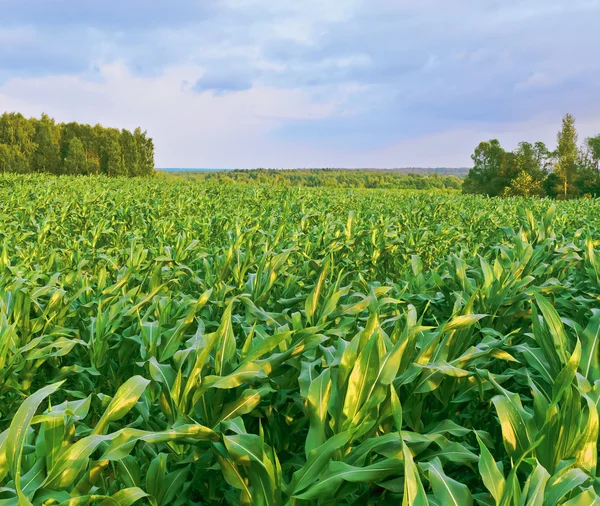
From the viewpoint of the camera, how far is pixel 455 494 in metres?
1.06

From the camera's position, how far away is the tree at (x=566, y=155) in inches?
2427

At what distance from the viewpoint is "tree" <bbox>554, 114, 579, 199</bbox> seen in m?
61.6

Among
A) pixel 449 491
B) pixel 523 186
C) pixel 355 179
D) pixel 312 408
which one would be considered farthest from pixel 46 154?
pixel 355 179

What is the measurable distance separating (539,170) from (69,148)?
223ft

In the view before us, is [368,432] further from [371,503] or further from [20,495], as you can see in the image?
[20,495]

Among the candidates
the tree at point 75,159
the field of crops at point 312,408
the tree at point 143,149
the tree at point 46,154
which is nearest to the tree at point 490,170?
the tree at point 143,149

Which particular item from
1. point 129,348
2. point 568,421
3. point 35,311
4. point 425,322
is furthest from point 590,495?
point 35,311

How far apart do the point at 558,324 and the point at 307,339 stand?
43.1 inches

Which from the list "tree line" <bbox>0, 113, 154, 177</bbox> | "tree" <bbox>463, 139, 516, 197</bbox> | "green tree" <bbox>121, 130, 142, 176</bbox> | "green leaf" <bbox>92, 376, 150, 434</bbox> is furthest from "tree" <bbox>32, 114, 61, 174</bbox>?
"green leaf" <bbox>92, 376, 150, 434</bbox>

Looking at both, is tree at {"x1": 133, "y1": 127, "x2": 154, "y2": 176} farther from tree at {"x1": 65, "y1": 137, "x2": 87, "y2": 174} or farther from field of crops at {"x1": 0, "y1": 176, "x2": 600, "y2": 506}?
field of crops at {"x1": 0, "y1": 176, "x2": 600, "y2": 506}

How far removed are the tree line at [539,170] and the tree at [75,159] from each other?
56904 mm

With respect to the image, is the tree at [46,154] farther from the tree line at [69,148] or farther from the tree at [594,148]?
the tree at [594,148]

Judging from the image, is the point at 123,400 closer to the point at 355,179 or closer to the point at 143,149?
the point at 143,149

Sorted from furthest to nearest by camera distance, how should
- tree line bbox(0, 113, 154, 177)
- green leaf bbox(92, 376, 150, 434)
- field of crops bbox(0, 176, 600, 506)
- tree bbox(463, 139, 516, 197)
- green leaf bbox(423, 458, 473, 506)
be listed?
tree bbox(463, 139, 516, 197)
tree line bbox(0, 113, 154, 177)
green leaf bbox(92, 376, 150, 434)
field of crops bbox(0, 176, 600, 506)
green leaf bbox(423, 458, 473, 506)
